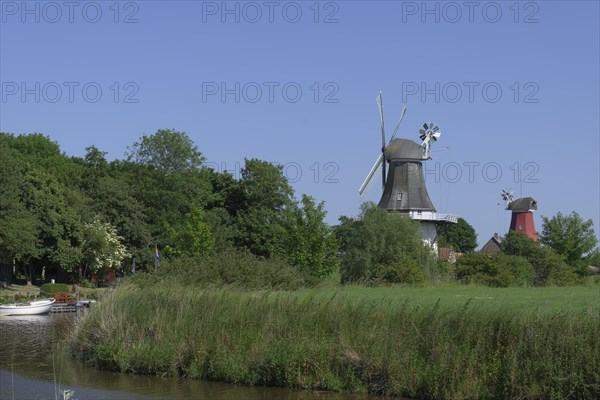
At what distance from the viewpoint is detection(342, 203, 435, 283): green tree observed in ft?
178

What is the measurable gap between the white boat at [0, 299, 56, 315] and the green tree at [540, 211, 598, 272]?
46.6 meters

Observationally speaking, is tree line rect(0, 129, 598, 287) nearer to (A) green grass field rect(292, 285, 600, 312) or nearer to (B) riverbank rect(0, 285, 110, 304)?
(B) riverbank rect(0, 285, 110, 304)

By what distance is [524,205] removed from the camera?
116375 mm

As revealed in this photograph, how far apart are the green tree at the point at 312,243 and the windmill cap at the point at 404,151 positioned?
2329 cm

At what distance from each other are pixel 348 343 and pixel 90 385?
7037 millimetres

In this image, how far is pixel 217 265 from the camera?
107 ft

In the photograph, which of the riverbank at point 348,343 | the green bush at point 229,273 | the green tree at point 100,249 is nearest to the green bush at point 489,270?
the green bush at point 229,273

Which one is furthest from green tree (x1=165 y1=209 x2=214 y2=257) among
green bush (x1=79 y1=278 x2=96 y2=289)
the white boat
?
green bush (x1=79 y1=278 x2=96 y2=289)

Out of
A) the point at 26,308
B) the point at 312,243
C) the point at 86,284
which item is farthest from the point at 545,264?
the point at 26,308

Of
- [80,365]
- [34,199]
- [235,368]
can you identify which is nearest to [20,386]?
[80,365]

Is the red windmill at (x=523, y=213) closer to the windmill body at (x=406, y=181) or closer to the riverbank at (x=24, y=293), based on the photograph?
the windmill body at (x=406, y=181)

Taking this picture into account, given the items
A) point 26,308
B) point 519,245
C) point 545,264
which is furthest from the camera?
point 519,245

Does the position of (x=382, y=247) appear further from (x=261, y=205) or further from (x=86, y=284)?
(x=86, y=284)

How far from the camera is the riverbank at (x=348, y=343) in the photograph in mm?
16969
